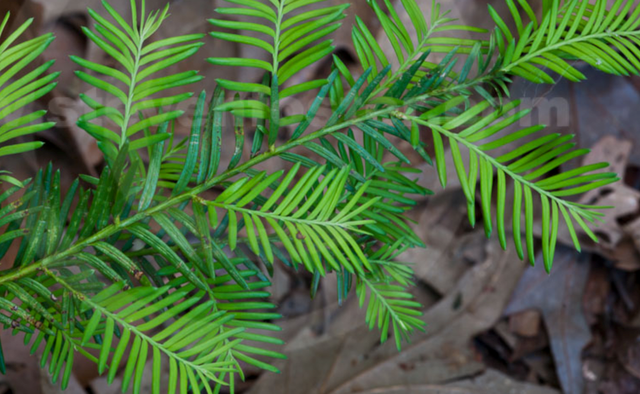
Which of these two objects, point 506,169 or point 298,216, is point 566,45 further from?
point 298,216

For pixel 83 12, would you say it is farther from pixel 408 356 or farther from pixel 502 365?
pixel 502 365

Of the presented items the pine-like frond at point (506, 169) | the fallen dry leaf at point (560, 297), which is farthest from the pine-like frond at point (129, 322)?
the fallen dry leaf at point (560, 297)

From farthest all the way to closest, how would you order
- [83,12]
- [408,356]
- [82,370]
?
[408,356] < [82,370] < [83,12]

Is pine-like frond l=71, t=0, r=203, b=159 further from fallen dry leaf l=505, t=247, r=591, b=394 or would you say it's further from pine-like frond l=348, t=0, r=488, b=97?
fallen dry leaf l=505, t=247, r=591, b=394

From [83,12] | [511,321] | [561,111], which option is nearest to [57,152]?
[83,12]

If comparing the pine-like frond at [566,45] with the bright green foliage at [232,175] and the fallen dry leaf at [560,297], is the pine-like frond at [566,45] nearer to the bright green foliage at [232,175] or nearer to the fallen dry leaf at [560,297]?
the bright green foliage at [232,175]

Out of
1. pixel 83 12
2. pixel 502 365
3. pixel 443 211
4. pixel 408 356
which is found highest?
pixel 83 12

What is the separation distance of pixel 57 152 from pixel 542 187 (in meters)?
0.73

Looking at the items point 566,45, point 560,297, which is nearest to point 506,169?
point 566,45

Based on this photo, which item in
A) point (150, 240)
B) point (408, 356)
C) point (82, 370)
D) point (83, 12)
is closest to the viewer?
point (150, 240)

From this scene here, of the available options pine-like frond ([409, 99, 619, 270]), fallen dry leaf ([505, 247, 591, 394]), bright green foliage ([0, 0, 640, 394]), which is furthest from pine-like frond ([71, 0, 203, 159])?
fallen dry leaf ([505, 247, 591, 394])

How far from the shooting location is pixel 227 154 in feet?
3.11

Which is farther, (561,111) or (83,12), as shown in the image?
(83,12)

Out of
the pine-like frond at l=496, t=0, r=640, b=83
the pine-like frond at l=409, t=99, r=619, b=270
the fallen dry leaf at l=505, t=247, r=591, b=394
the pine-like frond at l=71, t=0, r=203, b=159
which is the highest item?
the pine-like frond at l=71, t=0, r=203, b=159
